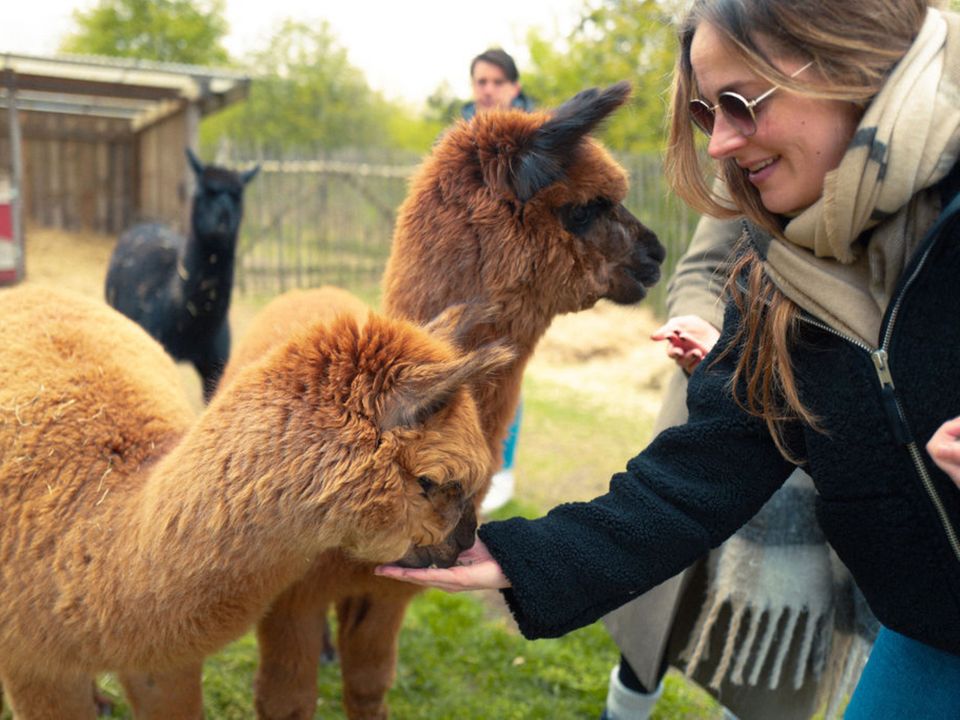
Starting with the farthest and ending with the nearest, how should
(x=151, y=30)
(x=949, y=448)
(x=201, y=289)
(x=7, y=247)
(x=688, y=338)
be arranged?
(x=151, y=30) → (x=7, y=247) → (x=201, y=289) → (x=688, y=338) → (x=949, y=448)

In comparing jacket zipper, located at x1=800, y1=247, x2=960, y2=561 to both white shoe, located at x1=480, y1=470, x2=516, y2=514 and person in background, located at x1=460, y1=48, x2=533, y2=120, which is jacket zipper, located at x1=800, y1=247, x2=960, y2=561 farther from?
white shoe, located at x1=480, y1=470, x2=516, y2=514

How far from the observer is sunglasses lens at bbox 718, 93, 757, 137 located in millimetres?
1391

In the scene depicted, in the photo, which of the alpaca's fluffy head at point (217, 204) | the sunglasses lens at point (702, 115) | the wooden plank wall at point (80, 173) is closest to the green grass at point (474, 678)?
the sunglasses lens at point (702, 115)

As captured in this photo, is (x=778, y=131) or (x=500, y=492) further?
(x=500, y=492)

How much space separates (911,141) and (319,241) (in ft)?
39.9

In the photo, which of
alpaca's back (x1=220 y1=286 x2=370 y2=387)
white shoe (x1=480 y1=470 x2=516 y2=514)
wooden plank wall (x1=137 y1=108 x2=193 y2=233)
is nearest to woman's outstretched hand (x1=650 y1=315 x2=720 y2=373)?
alpaca's back (x1=220 y1=286 x2=370 y2=387)

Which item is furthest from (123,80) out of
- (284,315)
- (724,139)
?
(724,139)

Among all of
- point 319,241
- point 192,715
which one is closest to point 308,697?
point 192,715

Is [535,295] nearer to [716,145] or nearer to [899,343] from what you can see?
[716,145]

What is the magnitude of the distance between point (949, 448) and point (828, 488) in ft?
1.14

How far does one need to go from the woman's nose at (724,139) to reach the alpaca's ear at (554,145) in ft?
2.87

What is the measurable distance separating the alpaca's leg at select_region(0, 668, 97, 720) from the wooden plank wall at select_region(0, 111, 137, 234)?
1517 centimetres

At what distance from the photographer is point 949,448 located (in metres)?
1.18

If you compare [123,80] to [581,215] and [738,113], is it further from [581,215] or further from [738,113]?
[738,113]
